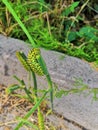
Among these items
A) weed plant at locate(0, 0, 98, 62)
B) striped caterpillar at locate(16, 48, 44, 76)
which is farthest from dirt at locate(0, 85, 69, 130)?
striped caterpillar at locate(16, 48, 44, 76)

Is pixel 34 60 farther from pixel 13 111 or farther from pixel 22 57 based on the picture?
pixel 13 111

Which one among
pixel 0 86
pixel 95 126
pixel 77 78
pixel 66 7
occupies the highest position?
pixel 66 7

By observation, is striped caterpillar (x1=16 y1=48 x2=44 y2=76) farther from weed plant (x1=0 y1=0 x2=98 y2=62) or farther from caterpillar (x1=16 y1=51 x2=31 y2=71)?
weed plant (x1=0 y1=0 x2=98 y2=62)

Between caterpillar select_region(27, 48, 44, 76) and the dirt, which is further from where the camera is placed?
the dirt

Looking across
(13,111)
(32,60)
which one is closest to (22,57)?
(32,60)

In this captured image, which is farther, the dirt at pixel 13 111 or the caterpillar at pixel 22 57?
the dirt at pixel 13 111

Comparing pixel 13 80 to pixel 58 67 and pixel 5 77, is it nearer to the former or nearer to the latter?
pixel 5 77

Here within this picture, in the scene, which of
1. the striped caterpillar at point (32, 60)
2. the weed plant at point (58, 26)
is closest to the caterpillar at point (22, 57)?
the striped caterpillar at point (32, 60)

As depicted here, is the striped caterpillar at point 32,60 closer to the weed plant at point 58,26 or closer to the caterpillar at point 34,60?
the caterpillar at point 34,60

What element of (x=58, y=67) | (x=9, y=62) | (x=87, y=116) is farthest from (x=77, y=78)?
(x=9, y=62)
